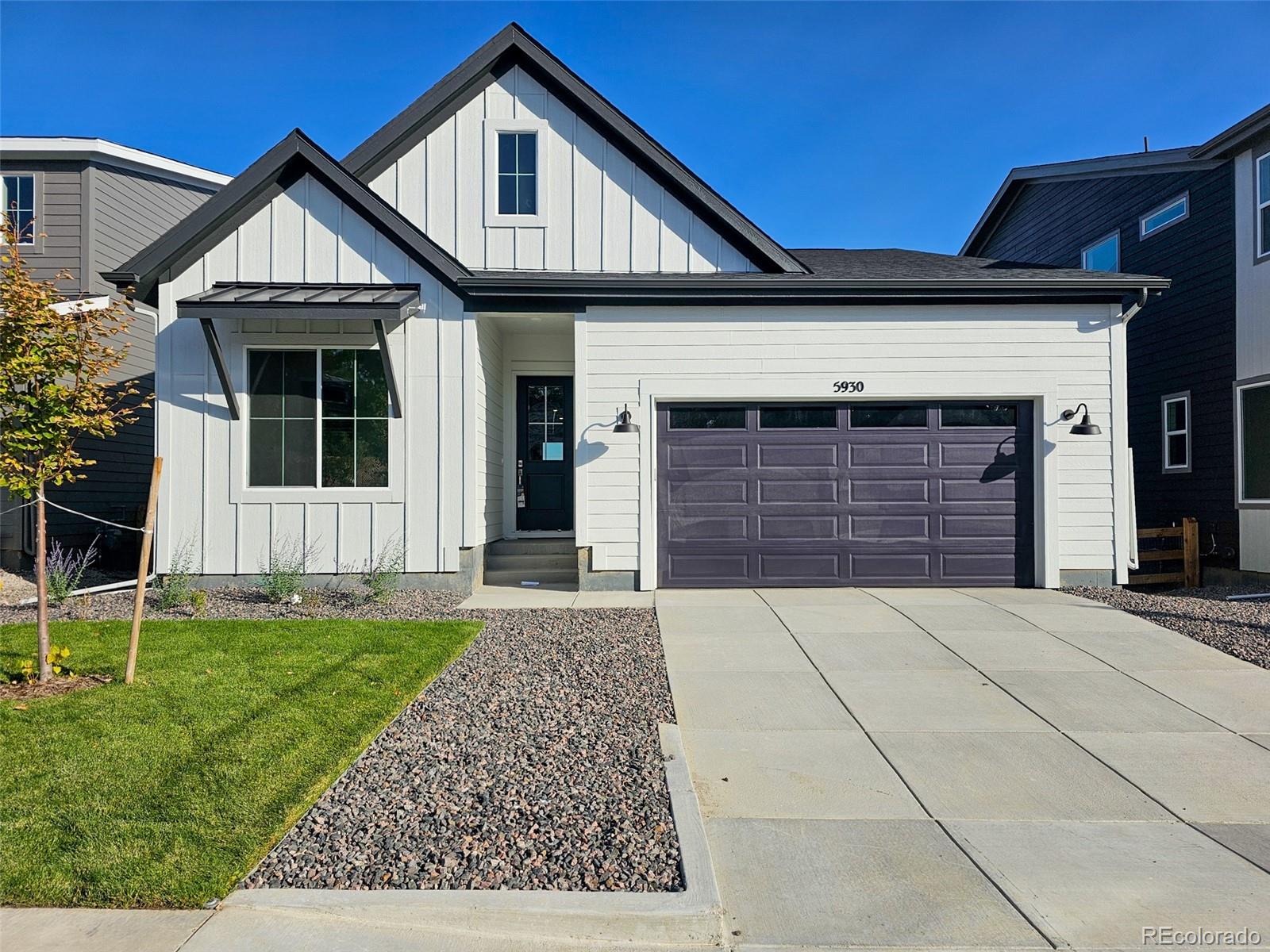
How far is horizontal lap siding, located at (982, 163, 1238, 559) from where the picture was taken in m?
11.3

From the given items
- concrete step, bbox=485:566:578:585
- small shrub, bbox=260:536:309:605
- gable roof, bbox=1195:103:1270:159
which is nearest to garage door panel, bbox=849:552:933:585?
concrete step, bbox=485:566:578:585

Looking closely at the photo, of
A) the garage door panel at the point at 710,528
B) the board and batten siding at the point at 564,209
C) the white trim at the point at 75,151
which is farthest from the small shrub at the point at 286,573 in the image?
the white trim at the point at 75,151

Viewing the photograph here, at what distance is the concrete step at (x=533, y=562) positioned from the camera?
10.4 m

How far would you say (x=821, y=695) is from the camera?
5508mm

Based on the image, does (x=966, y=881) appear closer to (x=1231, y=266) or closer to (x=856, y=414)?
(x=856, y=414)

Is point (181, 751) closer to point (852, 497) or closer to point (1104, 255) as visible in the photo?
point (852, 497)

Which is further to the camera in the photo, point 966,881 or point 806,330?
point 806,330

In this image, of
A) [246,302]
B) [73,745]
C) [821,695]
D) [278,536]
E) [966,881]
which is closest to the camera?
[966,881]

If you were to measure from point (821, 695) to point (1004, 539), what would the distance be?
210 inches

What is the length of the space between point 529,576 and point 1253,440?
32.3 ft

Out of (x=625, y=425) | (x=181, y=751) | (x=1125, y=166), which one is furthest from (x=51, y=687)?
(x=1125, y=166)

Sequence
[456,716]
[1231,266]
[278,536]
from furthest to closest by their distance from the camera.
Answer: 1. [1231,266]
2. [278,536]
3. [456,716]

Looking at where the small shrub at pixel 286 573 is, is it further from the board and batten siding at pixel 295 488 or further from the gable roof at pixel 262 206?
the gable roof at pixel 262 206

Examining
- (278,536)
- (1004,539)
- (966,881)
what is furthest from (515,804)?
(1004,539)
